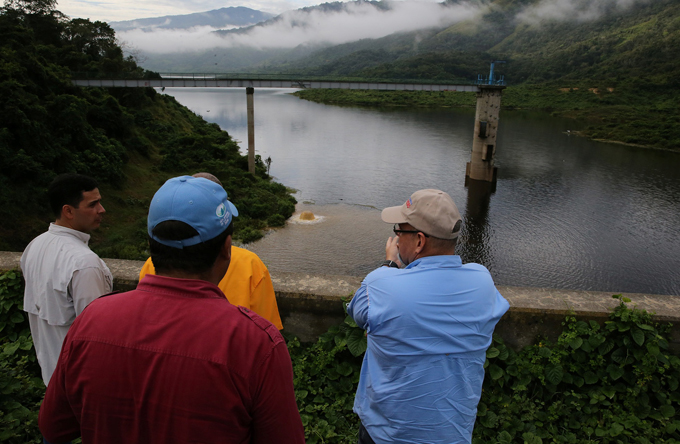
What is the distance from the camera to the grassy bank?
45719mm

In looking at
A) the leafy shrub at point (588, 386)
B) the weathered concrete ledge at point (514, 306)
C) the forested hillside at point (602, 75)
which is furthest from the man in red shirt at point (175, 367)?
the forested hillside at point (602, 75)

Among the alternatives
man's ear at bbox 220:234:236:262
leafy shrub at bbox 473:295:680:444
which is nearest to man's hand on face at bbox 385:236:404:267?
man's ear at bbox 220:234:236:262

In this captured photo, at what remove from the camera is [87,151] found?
21094 mm

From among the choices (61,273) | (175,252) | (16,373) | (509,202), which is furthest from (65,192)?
(509,202)

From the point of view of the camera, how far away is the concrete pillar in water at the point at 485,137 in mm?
31453

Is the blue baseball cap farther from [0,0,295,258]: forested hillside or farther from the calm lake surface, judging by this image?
the calm lake surface

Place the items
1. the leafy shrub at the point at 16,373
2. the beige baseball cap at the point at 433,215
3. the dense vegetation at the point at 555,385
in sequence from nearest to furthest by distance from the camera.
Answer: the beige baseball cap at the point at 433,215 < the leafy shrub at the point at 16,373 < the dense vegetation at the point at 555,385

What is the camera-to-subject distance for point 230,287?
235cm

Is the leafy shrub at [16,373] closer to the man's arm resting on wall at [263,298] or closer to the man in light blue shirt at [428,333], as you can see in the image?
the man's arm resting on wall at [263,298]

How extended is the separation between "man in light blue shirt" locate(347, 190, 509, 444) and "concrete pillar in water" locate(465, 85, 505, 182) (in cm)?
3101

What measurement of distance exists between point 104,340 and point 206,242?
41 centimetres

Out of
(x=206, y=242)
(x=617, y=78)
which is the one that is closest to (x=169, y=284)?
(x=206, y=242)

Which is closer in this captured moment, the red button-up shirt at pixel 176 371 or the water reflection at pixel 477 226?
the red button-up shirt at pixel 176 371

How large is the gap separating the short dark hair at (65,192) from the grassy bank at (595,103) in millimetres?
49705
